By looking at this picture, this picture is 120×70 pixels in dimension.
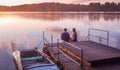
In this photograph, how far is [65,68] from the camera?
11.4 metres

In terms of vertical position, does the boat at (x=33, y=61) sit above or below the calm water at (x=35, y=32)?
above

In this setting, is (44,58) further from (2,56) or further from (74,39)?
(2,56)

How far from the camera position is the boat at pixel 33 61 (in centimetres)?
1102

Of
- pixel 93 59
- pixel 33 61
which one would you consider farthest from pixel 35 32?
pixel 93 59

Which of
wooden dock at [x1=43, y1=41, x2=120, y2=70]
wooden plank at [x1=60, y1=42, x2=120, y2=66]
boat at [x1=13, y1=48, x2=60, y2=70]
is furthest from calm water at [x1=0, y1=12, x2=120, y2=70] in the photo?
wooden dock at [x1=43, y1=41, x2=120, y2=70]

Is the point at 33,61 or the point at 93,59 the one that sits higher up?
the point at 93,59

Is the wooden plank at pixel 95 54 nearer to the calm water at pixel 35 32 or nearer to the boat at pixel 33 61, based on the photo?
the boat at pixel 33 61

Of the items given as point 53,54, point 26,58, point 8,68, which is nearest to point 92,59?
point 53,54

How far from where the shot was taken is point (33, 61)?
1419 centimetres

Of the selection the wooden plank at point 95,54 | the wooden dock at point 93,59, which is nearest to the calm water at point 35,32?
the wooden plank at point 95,54

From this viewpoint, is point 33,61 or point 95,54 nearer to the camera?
point 95,54

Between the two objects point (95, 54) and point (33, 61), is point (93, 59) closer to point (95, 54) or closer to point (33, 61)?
point (95, 54)

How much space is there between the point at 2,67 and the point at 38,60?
597cm

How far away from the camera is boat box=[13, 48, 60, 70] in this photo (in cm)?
1102
